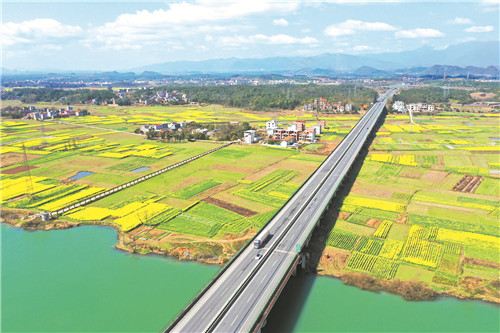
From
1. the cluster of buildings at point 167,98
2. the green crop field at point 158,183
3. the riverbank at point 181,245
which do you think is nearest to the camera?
the riverbank at point 181,245

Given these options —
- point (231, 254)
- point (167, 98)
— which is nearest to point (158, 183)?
point (231, 254)

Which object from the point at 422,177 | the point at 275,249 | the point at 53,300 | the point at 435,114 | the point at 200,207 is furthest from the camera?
the point at 435,114

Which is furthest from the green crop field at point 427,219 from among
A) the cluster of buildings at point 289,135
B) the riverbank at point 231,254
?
the cluster of buildings at point 289,135

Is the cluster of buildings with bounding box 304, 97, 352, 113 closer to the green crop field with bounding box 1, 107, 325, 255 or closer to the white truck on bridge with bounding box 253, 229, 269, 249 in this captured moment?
the green crop field with bounding box 1, 107, 325, 255

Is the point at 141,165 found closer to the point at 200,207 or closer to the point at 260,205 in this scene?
the point at 200,207

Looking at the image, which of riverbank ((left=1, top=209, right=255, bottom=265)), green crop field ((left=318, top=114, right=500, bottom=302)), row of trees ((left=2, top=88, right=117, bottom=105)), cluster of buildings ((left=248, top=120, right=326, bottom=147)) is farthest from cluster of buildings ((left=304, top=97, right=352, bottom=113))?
riverbank ((left=1, top=209, right=255, bottom=265))

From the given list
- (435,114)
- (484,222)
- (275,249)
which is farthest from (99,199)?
(435,114)

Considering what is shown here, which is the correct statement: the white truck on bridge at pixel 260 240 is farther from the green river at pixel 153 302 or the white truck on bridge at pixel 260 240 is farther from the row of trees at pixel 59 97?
the row of trees at pixel 59 97
